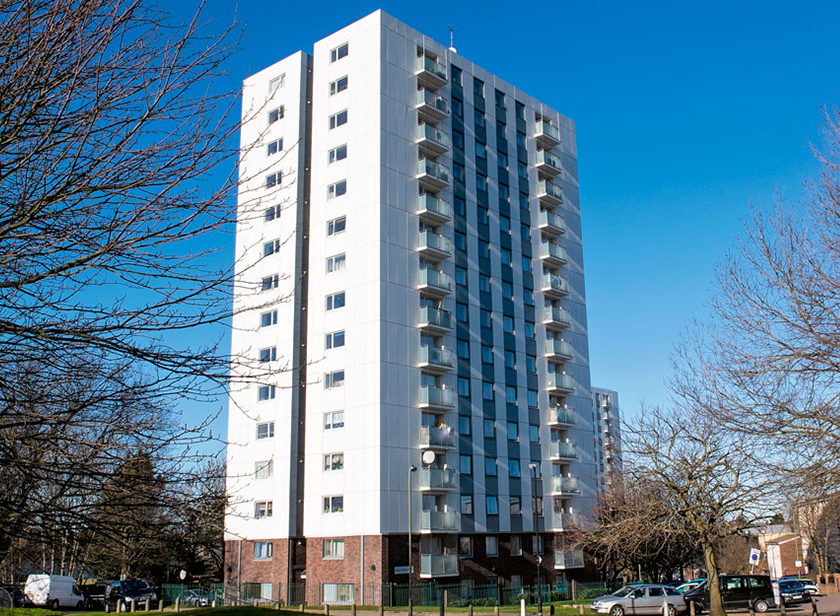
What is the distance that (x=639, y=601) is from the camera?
38875 millimetres

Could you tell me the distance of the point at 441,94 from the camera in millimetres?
54875

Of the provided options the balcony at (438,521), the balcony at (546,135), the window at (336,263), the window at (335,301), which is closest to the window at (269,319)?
the window at (335,301)

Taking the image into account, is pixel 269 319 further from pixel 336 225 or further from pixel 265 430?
pixel 336 225

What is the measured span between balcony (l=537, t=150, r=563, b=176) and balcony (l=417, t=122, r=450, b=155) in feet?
34.3

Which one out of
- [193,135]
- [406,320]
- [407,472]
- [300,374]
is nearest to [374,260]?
[406,320]

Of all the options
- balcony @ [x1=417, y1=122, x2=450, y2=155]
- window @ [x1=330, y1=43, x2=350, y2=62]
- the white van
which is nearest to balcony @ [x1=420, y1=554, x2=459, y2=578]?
the white van

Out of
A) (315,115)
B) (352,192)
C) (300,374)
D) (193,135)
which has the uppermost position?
(315,115)

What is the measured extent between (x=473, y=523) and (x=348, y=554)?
8.31 m

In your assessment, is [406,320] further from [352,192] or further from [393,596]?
[393,596]

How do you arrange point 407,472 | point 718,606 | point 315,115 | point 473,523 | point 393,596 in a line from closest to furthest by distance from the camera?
point 718,606 < point 393,596 < point 407,472 < point 473,523 < point 315,115

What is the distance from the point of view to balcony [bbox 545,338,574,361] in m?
57.0

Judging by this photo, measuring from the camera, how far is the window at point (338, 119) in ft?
169

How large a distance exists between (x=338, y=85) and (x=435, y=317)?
1636cm

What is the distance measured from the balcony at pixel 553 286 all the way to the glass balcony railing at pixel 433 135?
12227mm
